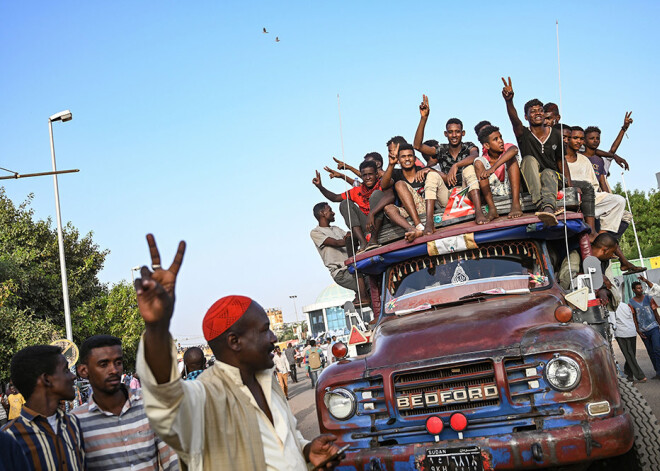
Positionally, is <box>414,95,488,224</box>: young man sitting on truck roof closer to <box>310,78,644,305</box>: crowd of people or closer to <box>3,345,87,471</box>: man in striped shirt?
<box>310,78,644,305</box>: crowd of people

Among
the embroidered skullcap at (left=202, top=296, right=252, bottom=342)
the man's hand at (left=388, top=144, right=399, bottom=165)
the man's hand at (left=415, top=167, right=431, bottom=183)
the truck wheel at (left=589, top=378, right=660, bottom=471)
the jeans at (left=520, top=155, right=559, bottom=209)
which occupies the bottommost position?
the truck wheel at (left=589, top=378, right=660, bottom=471)

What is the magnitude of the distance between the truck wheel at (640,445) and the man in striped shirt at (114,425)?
2.93 m

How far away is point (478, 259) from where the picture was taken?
19.1 ft

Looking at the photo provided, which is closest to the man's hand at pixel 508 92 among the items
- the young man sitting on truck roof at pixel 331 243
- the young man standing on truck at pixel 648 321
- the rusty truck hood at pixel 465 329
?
the rusty truck hood at pixel 465 329

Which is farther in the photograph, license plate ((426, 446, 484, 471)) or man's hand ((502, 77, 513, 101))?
man's hand ((502, 77, 513, 101))

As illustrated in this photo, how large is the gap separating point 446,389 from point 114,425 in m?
2.14

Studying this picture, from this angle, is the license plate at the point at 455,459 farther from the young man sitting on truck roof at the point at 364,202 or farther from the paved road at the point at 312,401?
the paved road at the point at 312,401

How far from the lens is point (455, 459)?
413 centimetres

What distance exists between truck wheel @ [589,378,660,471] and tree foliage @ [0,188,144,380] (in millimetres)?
19393

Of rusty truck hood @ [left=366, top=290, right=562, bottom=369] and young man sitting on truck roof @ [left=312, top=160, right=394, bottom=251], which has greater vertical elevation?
young man sitting on truck roof @ [left=312, top=160, right=394, bottom=251]

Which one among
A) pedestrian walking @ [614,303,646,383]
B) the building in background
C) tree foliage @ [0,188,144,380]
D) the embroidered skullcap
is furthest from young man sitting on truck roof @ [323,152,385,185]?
the building in background

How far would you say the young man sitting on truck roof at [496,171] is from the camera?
19.9ft

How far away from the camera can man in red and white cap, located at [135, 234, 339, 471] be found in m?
1.99

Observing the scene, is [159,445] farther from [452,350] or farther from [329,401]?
[452,350]
